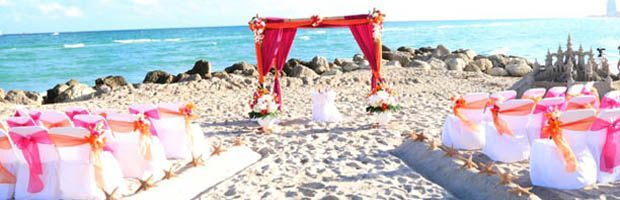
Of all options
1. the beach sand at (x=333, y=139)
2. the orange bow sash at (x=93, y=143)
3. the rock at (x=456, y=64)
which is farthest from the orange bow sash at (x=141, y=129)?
the rock at (x=456, y=64)

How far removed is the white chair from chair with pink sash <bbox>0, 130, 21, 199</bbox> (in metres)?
6.11

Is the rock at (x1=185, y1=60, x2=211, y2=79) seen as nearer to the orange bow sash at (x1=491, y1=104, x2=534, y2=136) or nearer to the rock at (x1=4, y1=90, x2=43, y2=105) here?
the rock at (x1=4, y1=90, x2=43, y2=105)

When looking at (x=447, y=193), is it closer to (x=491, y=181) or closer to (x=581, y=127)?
(x=491, y=181)

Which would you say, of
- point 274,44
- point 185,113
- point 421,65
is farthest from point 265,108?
point 421,65

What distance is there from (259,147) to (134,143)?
7.18 ft

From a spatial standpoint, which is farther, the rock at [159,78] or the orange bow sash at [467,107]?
the rock at [159,78]

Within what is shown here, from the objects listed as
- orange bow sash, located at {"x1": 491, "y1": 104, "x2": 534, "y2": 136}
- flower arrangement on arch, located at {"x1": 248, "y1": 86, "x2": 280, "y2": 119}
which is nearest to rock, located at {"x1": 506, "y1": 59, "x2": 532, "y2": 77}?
flower arrangement on arch, located at {"x1": 248, "y1": 86, "x2": 280, "y2": 119}

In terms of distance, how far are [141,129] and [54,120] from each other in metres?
1.14

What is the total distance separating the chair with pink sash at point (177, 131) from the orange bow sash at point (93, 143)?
1.85m

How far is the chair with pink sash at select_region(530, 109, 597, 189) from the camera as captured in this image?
621cm

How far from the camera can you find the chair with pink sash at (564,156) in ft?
20.4

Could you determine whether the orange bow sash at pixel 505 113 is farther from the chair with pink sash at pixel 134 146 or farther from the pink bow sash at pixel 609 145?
the chair with pink sash at pixel 134 146

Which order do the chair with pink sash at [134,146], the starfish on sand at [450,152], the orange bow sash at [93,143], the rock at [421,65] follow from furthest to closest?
the rock at [421,65] < the starfish on sand at [450,152] < the chair with pink sash at [134,146] < the orange bow sash at [93,143]

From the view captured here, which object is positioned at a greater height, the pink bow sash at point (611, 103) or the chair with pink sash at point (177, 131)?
the pink bow sash at point (611, 103)
